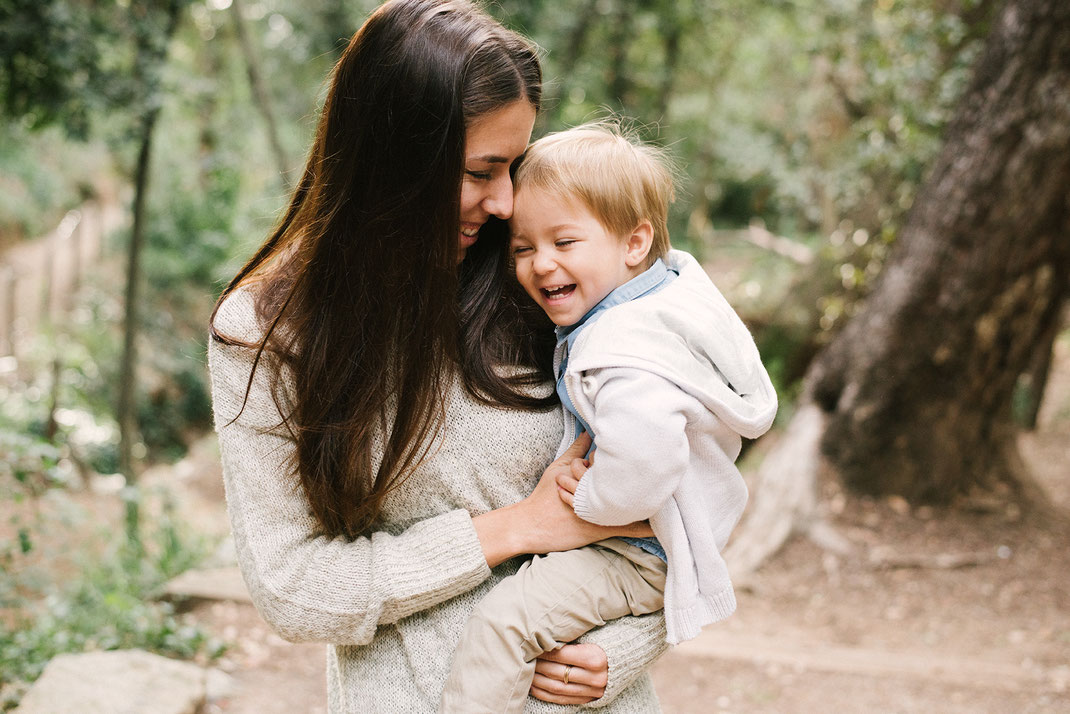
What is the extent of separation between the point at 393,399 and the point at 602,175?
57 cm

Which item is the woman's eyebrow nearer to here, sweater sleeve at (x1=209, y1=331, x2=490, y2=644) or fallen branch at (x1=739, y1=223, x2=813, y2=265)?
sweater sleeve at (x1=209, y1=331, x2=490, y2=644)

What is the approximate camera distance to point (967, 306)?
14.3 feet

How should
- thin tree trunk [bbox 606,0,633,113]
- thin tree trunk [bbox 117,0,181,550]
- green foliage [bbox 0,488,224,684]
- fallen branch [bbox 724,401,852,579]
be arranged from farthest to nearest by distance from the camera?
thin tree trunk [bbox 606,0,633,113] < thin tree trunk [bbox 117,0,181,550] < fallen branch [bbox 724,401,852,579] < green foliage [bbox 0,488,224,684]

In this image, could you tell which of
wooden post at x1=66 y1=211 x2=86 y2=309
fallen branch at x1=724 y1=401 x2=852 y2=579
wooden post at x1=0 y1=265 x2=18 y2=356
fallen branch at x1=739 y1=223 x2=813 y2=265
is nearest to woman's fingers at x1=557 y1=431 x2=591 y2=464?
fallen branch at x1=724 y1=401 x2=852 y2=579

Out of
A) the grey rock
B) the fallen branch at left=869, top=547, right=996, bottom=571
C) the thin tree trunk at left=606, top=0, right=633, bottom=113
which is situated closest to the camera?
the grey rock

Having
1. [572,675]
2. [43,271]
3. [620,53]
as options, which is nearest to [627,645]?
[572,675]

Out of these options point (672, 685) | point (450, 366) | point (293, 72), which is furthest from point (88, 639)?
point (293, 72)

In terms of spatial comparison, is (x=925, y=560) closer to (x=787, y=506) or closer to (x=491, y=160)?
(x=787, y=506)

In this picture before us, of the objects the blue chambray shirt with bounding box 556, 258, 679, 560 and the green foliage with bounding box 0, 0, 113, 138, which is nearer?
the blue chambray shirt with bounding box 556, 258, 679, 560

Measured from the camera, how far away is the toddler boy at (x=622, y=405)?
4.41 ft

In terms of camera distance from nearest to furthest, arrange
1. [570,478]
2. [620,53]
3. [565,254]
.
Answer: [570,478]
[565,254]
[620,53]

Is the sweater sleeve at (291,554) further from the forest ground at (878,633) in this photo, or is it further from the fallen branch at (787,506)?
the fallen branch at (787,506)

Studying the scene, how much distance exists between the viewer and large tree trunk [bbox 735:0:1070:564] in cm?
402

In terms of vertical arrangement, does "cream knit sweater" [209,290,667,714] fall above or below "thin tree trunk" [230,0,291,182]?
above
